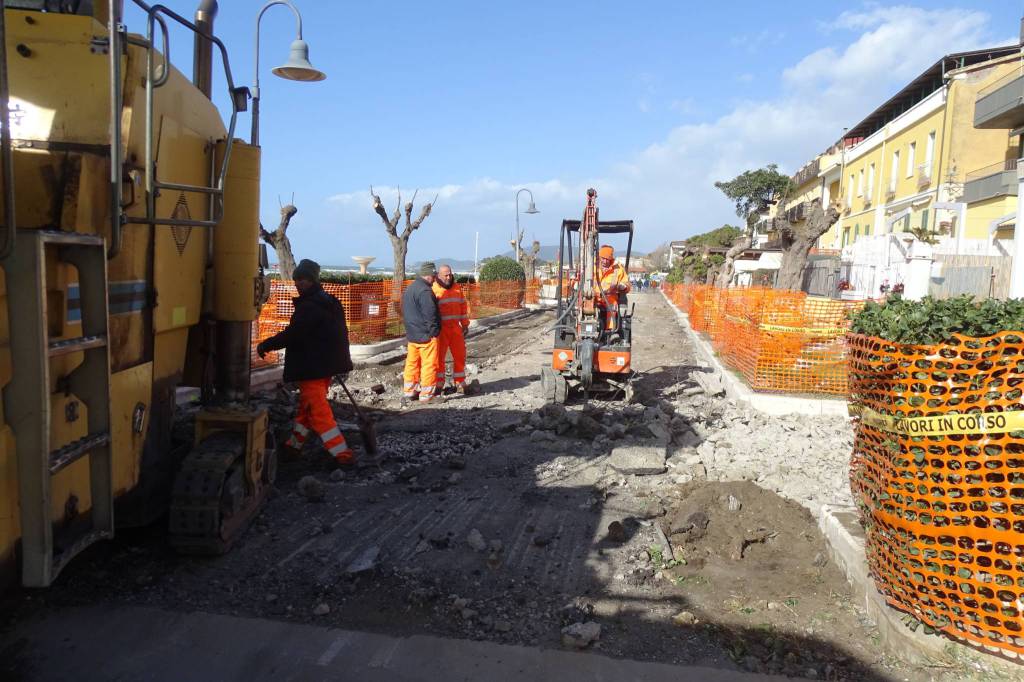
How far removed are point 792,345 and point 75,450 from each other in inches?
343

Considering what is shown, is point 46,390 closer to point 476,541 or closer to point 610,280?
point 476,541

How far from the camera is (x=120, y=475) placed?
336cm

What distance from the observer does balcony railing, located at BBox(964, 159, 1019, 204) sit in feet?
74.2

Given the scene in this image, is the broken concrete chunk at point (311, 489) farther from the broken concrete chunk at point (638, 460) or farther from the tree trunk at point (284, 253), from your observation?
the tree trunk at point (284, 253)

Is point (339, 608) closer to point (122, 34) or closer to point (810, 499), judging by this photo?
point (122, 34)

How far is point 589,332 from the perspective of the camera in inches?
361

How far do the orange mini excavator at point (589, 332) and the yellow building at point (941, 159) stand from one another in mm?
16826

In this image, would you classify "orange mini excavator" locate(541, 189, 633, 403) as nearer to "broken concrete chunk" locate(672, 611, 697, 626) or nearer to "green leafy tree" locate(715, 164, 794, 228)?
"broken concrete chunk" locate(672, 611, 697, 626)

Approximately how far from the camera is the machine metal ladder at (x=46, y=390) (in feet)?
7.75

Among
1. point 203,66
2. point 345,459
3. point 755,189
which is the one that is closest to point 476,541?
point 345,459

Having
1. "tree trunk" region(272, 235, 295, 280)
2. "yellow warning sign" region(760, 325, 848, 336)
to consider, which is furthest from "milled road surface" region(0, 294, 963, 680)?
"tree trunk" region(272, 235, 295, 280)

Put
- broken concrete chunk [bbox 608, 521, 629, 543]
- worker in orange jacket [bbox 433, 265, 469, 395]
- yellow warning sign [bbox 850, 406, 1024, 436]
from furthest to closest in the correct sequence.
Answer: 1. worker in orange jacket [bbox 433, 265, 469, 395]
2. broken concrete chunk [bbox 608, 521, 629, 543]
3. yellow warning sign [bbox 850, 406, 1024, 436]

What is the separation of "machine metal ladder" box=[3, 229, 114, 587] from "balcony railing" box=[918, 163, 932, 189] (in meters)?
32.0

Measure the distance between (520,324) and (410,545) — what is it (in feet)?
64.4
